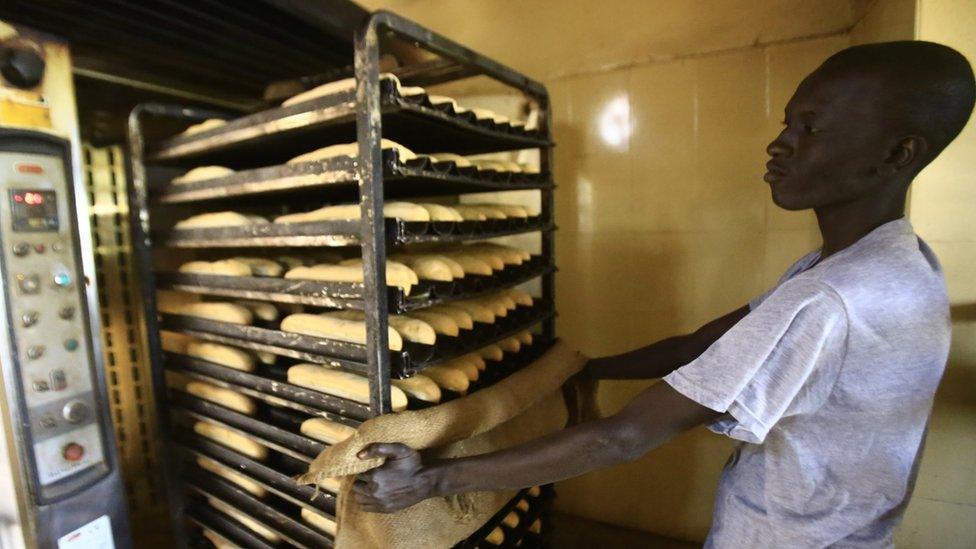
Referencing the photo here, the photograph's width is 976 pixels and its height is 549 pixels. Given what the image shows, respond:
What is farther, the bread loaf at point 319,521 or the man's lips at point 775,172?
the bread loaf at point 319,521

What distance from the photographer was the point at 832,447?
828 mm

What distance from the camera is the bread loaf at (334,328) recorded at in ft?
3.51

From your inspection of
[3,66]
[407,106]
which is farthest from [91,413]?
[407,106]

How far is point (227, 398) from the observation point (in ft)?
4.72

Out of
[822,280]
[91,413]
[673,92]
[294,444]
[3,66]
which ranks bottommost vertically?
[294,444]

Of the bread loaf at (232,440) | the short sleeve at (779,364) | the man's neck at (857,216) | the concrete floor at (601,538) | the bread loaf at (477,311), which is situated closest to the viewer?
the short sleeve at (779,364)

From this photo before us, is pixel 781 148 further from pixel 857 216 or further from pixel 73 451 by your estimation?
pixel 73 451

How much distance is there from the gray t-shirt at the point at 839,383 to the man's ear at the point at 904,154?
0.11 m

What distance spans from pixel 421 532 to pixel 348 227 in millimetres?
706

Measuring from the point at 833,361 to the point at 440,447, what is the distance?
2.62ft

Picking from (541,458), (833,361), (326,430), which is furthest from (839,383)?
(326,430)

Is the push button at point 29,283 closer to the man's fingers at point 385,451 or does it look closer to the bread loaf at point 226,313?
the bread loaf at point 226,313

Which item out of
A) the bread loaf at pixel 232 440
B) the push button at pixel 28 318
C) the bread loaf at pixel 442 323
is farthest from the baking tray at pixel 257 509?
the push button at pixel 28 318

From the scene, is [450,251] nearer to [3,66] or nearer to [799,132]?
[799,132]
